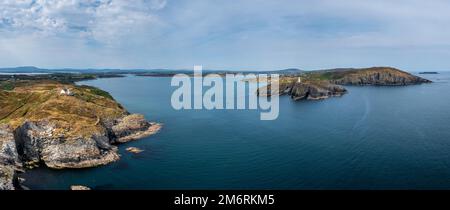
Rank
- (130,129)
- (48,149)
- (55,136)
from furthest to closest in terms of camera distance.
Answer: (130,129) → (55,136) → (48,149)

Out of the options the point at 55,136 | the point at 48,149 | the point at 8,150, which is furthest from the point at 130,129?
the point at 8,150

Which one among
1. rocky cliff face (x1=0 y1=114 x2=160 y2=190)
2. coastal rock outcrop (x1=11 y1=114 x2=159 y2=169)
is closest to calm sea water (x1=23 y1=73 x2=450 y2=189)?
coastal rock outcrop (x1=11 y1=114 x2=159 y2=169)

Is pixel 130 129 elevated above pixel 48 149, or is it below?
above

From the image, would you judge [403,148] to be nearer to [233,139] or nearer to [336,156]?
[336,156]

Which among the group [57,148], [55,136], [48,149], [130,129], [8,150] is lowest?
[48,149]

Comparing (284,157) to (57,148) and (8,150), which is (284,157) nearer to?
(57,148)
